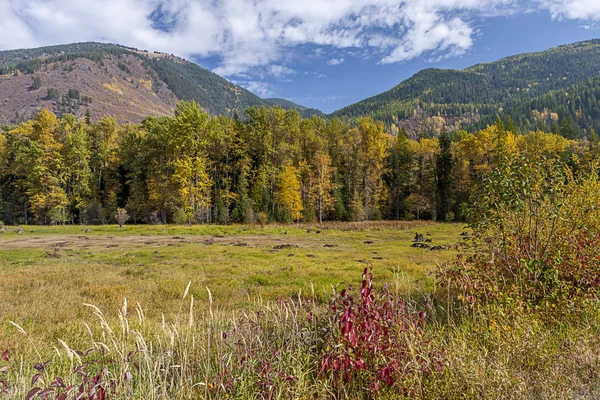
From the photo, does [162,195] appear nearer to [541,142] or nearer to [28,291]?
[28,291]

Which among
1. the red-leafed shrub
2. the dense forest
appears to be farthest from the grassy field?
the dense forest

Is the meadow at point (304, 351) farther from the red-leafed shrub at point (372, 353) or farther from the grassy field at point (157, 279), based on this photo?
the grassy field at point (157, 279)

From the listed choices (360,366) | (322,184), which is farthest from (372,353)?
(322,184)

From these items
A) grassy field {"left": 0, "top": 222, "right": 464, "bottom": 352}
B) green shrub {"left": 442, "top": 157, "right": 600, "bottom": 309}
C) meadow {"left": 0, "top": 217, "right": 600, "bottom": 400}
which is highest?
green shrub {"left": 442, "top": 157, "right": 600, "bottom": 309}

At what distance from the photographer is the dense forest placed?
46.4m

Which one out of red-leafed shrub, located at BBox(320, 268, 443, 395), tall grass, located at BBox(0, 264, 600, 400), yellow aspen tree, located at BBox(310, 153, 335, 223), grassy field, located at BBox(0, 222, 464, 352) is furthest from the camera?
yellow aspen tree, located at BBox(310, 153, 335, 223)

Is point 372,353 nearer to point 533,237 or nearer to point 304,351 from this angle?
point 304,351

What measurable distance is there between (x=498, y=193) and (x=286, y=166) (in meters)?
44.9

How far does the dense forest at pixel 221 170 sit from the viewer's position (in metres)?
46.4

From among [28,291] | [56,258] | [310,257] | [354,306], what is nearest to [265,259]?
[310,257]

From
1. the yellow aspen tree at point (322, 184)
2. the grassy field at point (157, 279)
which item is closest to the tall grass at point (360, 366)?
the grassy field at point (157, 279)

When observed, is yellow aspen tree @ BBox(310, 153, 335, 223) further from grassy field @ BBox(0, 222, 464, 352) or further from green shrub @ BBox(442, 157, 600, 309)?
green shrub @ BBox(442, 157, 600, 309)

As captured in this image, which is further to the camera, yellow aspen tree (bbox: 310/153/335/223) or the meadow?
yellow aspen tree (bbox: 310/153/335/223)

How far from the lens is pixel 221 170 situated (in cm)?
5156
